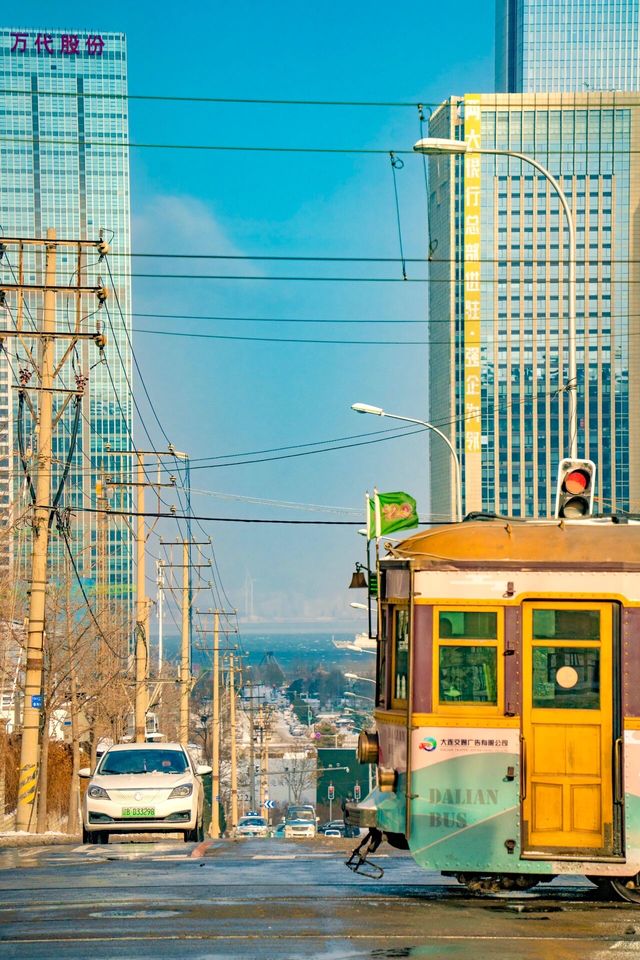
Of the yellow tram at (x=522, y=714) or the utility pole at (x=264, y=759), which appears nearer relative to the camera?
the yellow tram at (x=522, y=714)

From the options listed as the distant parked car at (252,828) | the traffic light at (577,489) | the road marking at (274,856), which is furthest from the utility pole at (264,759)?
the traffic light at (577,489)

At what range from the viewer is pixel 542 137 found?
16650 cm

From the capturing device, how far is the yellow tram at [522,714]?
1097 cm

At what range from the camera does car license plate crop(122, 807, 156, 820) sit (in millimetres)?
18078

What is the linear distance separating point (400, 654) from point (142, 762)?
851 centimetres

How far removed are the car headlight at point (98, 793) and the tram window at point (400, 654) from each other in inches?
307

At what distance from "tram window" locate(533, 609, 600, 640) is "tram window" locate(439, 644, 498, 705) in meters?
0.41

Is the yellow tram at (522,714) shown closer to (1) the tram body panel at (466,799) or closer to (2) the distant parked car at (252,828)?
(1) the tram body panel at (466,799)

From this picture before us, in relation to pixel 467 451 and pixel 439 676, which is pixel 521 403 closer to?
pixel 467 451

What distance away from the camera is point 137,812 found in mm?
18125

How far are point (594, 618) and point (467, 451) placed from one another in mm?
156681

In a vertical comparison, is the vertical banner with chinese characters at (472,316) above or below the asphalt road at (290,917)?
above

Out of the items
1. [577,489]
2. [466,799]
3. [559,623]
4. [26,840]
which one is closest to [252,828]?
[26,840]

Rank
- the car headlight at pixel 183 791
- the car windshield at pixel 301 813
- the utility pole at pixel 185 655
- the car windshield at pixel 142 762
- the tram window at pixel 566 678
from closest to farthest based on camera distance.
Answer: the tram window at pixel 566 678 → the car headlight at pixel 183 791 → the car windshield at pixel 142 762 → the utility pole at pixel 185 655 → the car windshield at pixel 301 813
